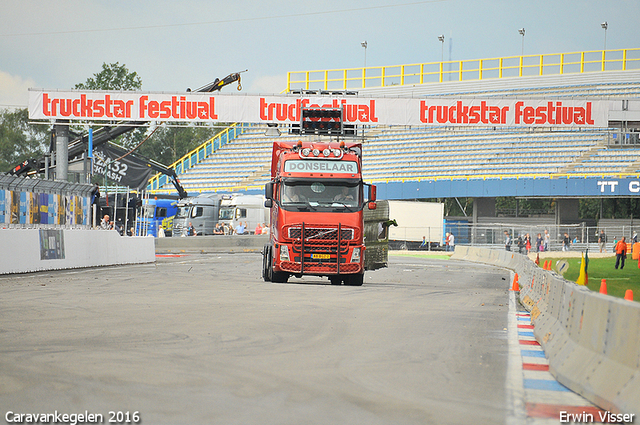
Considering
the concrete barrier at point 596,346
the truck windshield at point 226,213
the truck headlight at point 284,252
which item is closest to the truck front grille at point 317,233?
the truck headlight at point 284,252

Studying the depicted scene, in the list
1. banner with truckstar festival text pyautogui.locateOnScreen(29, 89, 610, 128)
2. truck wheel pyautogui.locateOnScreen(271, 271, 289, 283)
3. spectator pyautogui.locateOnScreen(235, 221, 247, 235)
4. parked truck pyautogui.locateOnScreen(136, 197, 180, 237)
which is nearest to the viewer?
truck wheel pyautogui.locateOnScreen(271, 271, 289, 283)

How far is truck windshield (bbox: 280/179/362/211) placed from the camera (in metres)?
18.7

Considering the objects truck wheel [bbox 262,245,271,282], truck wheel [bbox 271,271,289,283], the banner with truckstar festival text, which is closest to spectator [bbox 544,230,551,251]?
the banner with truckstar festival text

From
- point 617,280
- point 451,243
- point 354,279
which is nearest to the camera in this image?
point 354,279

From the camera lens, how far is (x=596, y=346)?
6.63m

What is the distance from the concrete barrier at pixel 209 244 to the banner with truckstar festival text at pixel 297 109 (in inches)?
363

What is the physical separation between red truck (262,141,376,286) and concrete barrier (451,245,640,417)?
952cm

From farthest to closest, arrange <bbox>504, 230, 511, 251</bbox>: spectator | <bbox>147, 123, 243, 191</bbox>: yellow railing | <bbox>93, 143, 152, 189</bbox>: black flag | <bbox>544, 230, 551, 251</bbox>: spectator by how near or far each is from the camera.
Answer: <bbox>147, 123, 243, 191</bbox>: yellow railing, <bbox>544, 230, 551, 251</bbox>: spectator, <bbox>504, 230, 511, 251</bbox>: spectator, <bbox>93, 143, 152, 189</bbox>: black flag

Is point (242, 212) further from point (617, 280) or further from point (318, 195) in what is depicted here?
point (318, 195)

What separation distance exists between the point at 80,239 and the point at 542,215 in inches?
1547

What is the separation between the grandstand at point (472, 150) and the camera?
174 feet

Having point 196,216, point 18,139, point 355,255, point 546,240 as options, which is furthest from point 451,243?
point 18,139

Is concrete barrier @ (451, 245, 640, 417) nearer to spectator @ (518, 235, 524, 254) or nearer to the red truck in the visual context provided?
the red truck

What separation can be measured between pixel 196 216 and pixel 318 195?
32250 mm
